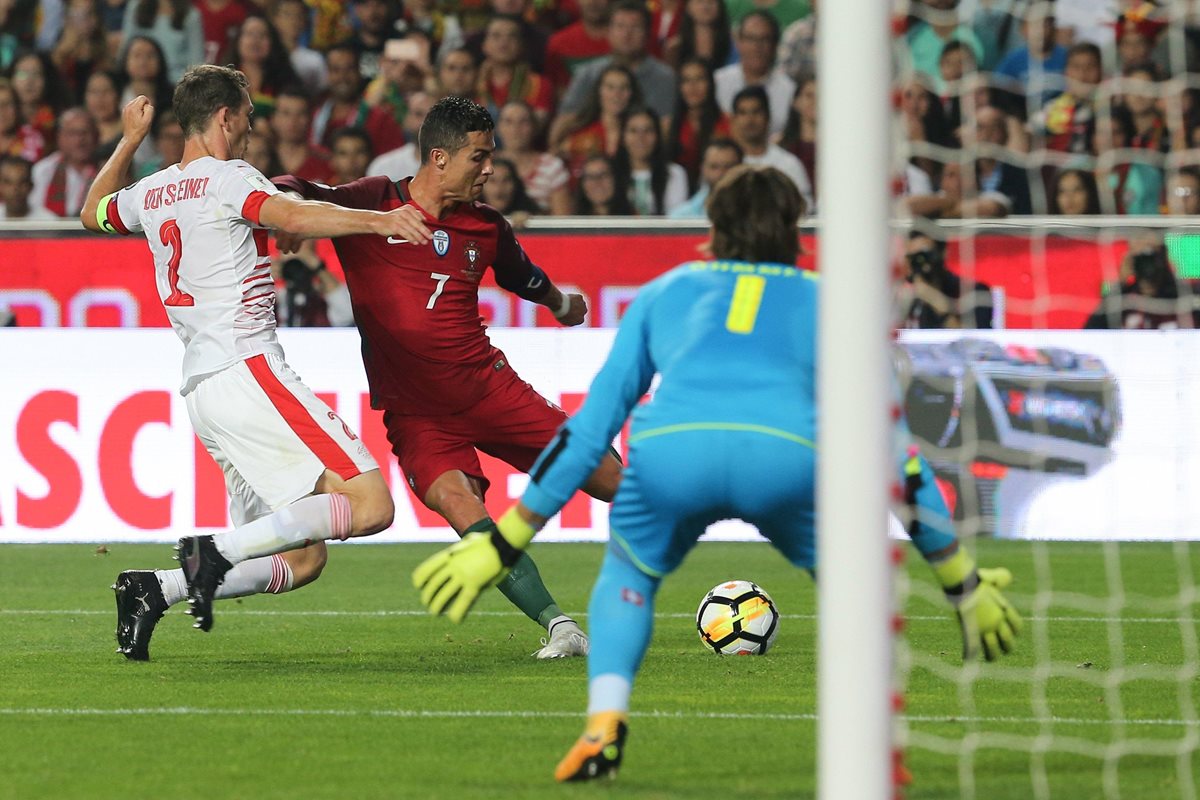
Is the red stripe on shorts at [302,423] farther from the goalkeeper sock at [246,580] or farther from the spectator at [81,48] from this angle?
the spectator at [81,48]

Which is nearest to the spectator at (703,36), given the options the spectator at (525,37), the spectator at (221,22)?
the spectator at (525,37)

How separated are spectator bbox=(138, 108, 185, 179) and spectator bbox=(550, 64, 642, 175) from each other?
2796 mm

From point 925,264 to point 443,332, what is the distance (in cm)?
400

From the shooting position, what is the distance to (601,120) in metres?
→ 13.5

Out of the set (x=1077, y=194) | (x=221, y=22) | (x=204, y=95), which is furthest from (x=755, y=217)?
(x=221, y=22)

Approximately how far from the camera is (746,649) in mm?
7117

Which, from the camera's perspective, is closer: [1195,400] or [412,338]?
[412,338]

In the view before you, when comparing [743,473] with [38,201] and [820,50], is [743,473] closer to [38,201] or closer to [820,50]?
[820,50]

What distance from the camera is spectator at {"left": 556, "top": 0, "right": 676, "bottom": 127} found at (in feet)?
44.9

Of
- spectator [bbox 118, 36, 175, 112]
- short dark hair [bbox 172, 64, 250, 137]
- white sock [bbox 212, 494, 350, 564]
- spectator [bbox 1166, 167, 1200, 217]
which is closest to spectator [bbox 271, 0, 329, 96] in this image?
spectator [bbox 118, 36, 175, 112]

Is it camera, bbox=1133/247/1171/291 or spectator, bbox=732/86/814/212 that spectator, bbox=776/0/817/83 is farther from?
camera, bbox=1133/247/1171/291

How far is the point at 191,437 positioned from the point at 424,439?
4082mm

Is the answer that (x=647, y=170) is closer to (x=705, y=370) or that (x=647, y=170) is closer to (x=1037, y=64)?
(x=1037, y=64)

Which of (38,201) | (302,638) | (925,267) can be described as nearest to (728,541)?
(925,267)
